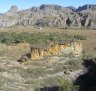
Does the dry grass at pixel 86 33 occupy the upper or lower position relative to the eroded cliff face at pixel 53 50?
lower

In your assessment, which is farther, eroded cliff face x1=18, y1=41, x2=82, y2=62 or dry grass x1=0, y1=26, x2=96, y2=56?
dry grass x1=0, y1=26, x2=96, y2=56

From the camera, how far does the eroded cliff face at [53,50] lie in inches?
1323

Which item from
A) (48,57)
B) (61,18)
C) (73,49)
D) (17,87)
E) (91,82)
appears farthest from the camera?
(61,18)

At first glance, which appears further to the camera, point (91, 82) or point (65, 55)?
point (65, 55)

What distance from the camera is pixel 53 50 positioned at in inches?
1393

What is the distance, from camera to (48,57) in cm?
3312

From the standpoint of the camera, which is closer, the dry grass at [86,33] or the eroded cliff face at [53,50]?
the eroded cliff face at [53,50]

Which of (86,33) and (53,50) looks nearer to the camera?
(53,50)

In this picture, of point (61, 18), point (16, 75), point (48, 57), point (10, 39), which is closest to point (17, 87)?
point (16, 75)

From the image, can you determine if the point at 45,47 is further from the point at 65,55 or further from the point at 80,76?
the point at 80,76

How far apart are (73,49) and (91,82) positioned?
10.5 metres

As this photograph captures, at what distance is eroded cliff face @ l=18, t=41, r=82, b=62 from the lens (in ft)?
110

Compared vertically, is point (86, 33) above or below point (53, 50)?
below

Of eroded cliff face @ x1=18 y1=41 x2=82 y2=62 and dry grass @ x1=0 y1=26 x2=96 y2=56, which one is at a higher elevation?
eroded cliff face @ x1=18 y1=41 x2=82 y2=62
